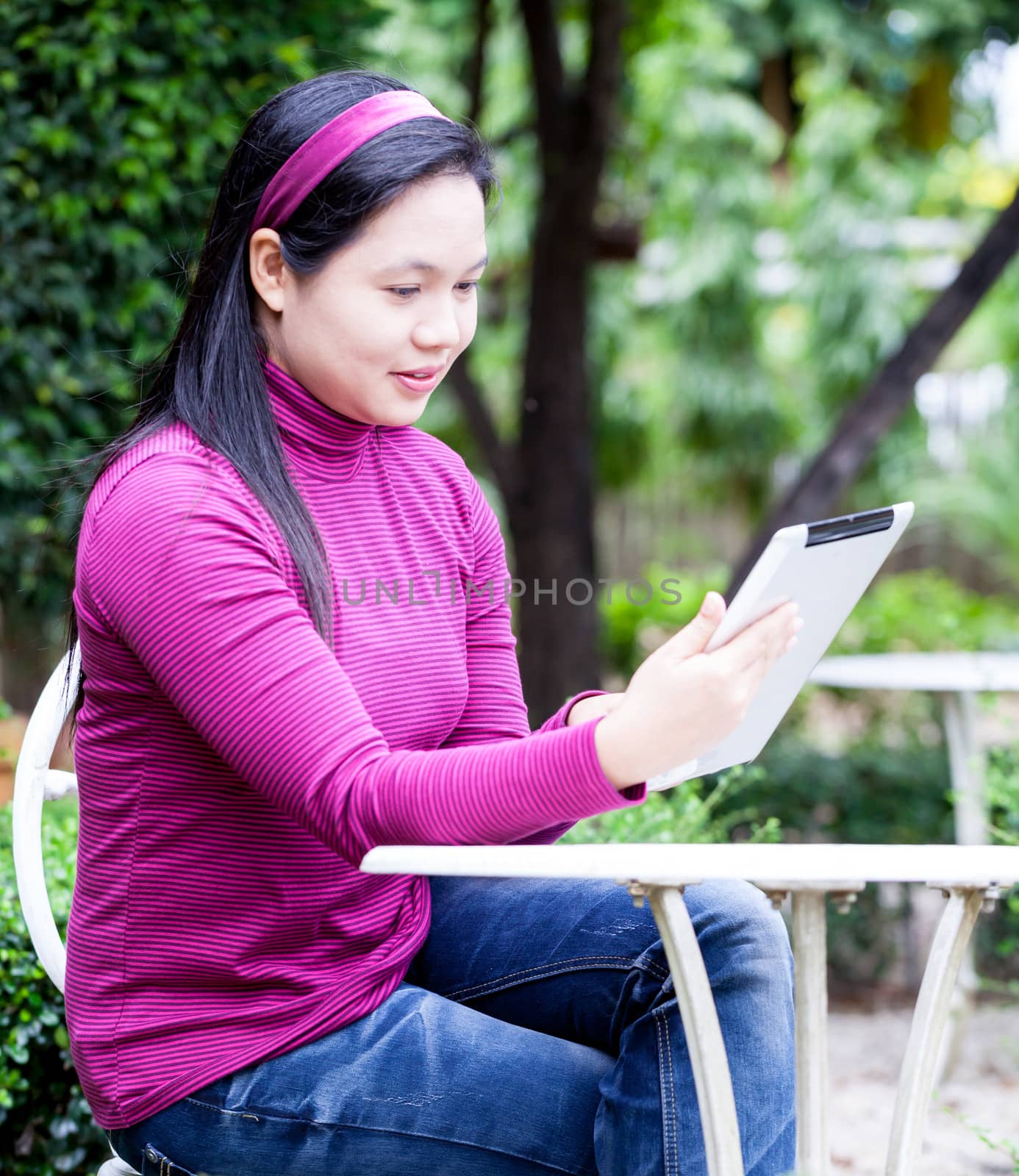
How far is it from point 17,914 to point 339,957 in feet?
2.49

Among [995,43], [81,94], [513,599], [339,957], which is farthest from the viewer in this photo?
[995,43]

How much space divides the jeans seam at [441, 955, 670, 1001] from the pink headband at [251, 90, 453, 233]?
78 centimetres

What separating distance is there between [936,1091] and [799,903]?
1.44m

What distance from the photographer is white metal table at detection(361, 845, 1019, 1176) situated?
3.10ft

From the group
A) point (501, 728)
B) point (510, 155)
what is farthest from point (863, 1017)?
point (510, 155)

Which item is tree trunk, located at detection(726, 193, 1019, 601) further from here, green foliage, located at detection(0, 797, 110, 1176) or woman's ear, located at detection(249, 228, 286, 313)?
woman's ear, located at detection(249, 228, 286, 313)

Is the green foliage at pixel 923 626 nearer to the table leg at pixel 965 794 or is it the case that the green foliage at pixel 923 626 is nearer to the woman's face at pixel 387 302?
the table leg at pixel 965 794

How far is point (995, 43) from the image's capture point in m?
8.87

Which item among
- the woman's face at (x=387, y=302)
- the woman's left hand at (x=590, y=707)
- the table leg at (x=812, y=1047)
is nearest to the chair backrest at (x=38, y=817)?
the woman's face at (x=387, y=302)

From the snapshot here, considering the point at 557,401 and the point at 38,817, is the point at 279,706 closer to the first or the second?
the point at 38,817

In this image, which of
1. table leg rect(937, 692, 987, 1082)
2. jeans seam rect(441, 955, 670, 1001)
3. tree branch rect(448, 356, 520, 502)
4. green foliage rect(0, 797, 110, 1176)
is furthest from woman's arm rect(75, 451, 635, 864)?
tree branch rect(448, 356, 520, 502)

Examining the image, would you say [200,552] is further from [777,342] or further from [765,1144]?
[777,342]

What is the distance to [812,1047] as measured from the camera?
1004mm

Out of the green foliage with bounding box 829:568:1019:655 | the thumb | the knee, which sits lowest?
the green foliage with bounding box 829:568:1019:655
